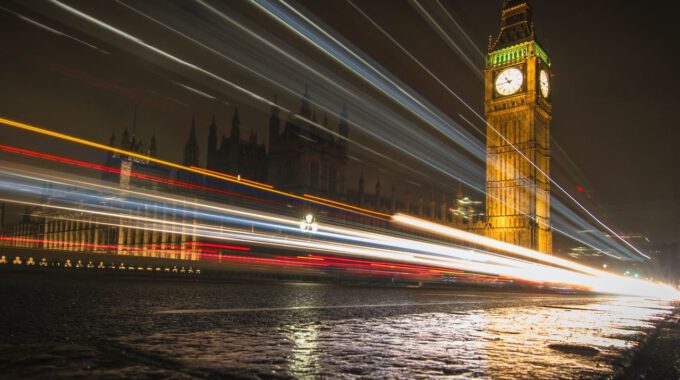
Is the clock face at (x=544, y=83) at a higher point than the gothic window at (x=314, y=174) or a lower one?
higher

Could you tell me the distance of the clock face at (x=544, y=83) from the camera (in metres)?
53.0

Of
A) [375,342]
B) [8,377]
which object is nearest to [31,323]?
[8,377]

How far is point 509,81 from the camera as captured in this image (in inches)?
2106

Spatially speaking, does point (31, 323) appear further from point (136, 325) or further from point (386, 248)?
point (386, 248)

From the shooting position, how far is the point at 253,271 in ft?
63.3

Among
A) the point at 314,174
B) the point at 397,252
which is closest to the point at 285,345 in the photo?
the point at 397,252

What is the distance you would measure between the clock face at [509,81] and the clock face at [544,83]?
6.61 feet

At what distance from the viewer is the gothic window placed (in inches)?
1962

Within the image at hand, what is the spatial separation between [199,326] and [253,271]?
16206 millimetres

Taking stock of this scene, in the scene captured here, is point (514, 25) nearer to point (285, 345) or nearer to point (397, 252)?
point (397, 252)

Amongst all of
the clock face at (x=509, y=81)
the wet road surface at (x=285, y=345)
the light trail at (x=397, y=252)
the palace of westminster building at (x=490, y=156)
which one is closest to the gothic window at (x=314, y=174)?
the palace of westminster building at (x=490, y=156)

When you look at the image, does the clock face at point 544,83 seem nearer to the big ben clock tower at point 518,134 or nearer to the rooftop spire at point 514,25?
the big ben clock tower at point 518,134

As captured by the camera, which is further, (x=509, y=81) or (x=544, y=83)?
(x=544, y=83)

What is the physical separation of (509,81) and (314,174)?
864 inches
